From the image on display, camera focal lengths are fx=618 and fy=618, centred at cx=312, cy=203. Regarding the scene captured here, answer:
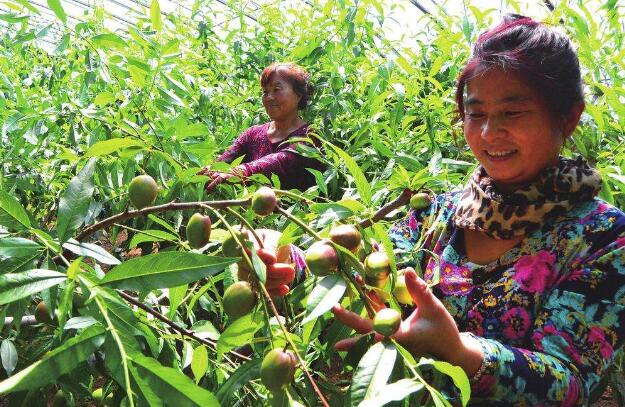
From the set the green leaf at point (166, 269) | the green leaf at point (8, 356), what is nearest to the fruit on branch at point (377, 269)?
the green leaf at point (166, 269)

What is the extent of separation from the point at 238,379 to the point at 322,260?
195 mm

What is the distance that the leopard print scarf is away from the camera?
1.14 meters

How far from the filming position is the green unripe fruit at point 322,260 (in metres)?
0.81

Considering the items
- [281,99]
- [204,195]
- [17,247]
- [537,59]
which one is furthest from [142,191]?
[281,99]

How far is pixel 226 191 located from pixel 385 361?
3.61 ft

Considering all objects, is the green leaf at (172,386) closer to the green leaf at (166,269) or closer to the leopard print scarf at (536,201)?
the green leaf at (166,269)

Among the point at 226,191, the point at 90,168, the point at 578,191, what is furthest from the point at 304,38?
the point at 90,168

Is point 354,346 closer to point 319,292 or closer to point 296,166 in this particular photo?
point 319,292

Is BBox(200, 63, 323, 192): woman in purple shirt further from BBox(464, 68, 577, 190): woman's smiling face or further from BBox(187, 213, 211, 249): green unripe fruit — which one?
BBox(187, 213, 211, 249): green unripe fruit

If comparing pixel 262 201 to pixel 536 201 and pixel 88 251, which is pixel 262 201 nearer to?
pixel 88 251

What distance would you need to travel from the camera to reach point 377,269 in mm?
861

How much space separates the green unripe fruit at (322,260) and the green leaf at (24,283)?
0.99ft

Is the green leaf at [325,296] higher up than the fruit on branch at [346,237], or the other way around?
the fruit on branch at [346,237]

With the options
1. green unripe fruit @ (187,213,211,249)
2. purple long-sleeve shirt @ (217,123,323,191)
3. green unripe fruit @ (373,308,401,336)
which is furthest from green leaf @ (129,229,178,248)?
purple long-sleeve shirt @ (217,123,323,191)
